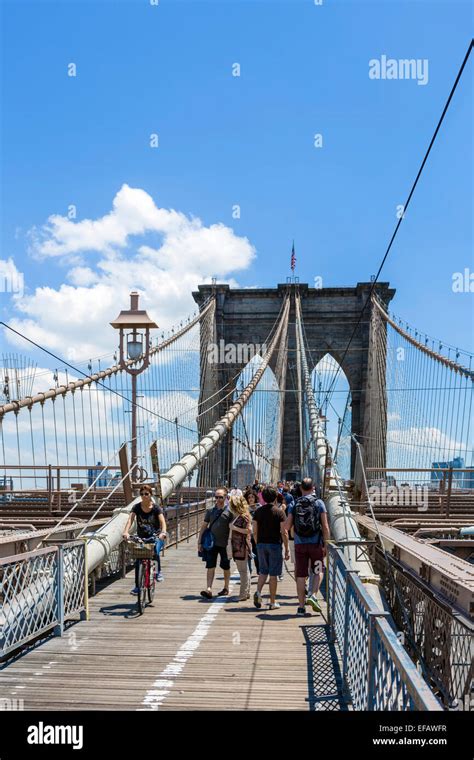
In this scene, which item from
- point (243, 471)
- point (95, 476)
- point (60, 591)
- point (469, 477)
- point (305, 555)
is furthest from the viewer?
point (243, 471)

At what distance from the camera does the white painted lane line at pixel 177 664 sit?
15.5 feet

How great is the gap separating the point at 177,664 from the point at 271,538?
2421 millimetres

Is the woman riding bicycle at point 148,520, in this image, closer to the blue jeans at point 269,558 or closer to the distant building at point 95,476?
the blue jeans at point 269,558

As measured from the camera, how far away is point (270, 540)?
25.9 feet

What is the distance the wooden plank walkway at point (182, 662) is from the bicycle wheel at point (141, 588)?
92 mm

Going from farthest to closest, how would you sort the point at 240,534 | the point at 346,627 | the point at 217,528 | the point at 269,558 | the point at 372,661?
1. the point at 217,528
2. the point at 240,534
3. the point at 269,558
4. the point at 346,627
5. the point at 372,661

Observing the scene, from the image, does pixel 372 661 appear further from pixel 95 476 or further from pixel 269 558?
pixel 95 476

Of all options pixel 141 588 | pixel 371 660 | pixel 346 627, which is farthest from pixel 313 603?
pixel 371 660

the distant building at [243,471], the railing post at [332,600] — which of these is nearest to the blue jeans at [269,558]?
the railing post at [332,600]

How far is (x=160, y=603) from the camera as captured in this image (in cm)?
827

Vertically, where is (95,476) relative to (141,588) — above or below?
above

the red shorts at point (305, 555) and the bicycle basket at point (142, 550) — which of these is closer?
the red shorts at point (305, 555)

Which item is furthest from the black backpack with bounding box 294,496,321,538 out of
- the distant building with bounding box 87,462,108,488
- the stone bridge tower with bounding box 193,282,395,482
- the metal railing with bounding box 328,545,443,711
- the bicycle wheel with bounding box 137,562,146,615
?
the stone bridge tower with bounding box 193,282,395,482

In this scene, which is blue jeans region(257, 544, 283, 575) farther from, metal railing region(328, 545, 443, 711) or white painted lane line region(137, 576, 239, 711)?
metal railing region(328, 545, 443, 711)
